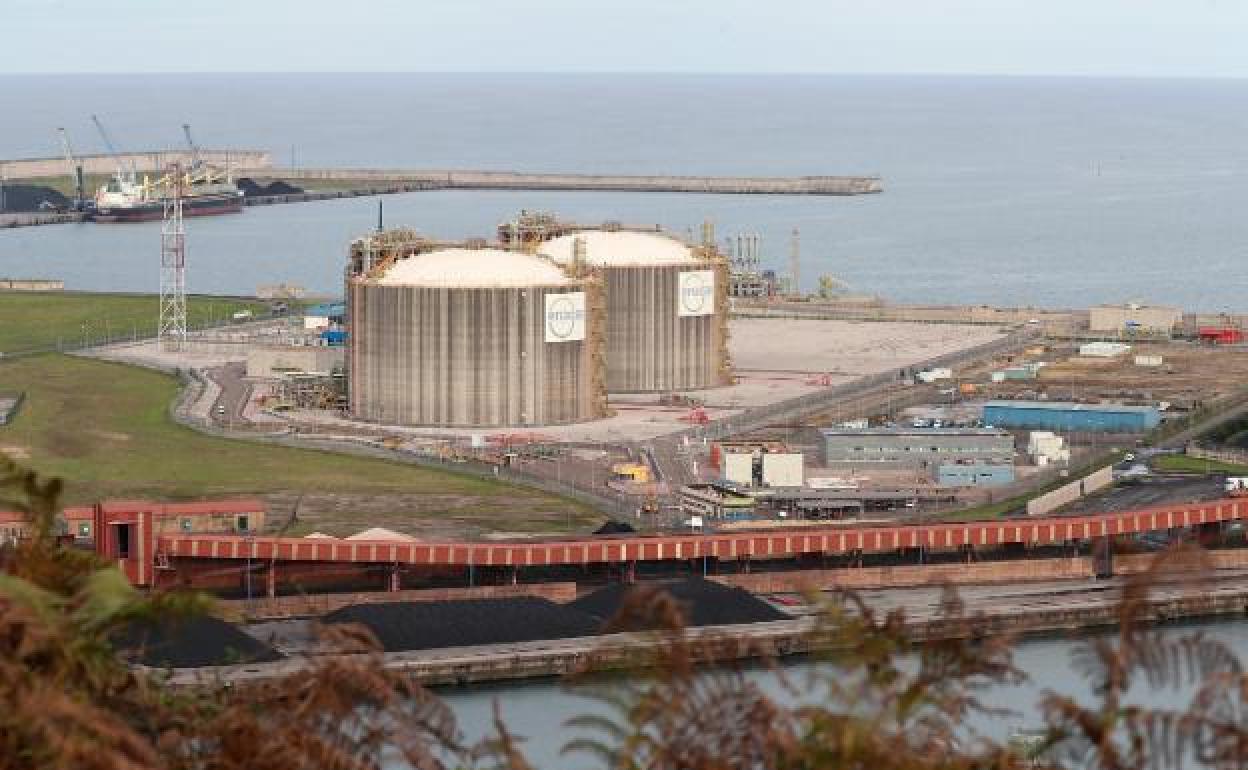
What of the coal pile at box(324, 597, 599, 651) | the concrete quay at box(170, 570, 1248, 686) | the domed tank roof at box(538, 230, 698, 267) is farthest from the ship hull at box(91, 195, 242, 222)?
the coal pile at box(324, 597, 599, 651)

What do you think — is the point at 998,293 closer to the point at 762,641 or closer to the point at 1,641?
the point at 762,641

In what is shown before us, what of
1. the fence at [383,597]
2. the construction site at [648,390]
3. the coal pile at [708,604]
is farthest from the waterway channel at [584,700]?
the construction site at [648,390]

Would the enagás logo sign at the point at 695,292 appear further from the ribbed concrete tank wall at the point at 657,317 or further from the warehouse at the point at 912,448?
the warehouse at the point at 912,448

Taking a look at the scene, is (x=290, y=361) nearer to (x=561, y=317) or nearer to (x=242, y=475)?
(x=561, y=317)

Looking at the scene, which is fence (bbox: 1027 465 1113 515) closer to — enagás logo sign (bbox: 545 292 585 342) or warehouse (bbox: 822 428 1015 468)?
Answer: warehouse (bbox: 822 428 1015 468)

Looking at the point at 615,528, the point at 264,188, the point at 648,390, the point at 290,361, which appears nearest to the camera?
the point at 615,528

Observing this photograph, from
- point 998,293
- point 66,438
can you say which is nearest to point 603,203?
point 998,293

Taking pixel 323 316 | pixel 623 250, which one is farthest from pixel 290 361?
pixel 323 316
